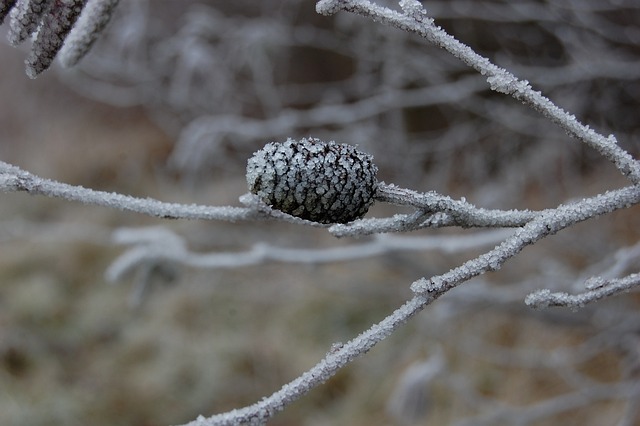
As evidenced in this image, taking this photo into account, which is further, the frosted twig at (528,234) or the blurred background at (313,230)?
the blurred background at (313,230)

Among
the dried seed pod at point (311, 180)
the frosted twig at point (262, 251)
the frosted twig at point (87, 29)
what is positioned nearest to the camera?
the dried seed pod at point (311, 180)

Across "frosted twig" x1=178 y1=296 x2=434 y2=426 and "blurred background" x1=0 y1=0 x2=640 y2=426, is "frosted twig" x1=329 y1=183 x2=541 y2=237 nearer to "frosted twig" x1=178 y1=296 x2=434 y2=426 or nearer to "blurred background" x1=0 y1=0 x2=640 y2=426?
"frosted twig" x1=178 y1=296 x2=434 y2=426

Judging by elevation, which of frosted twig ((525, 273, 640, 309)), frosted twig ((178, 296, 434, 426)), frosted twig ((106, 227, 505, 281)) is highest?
frosted twig ((106, 227, 505, 281))

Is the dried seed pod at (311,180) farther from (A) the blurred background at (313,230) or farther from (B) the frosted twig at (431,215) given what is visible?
(A) the blurred background at (313,230)

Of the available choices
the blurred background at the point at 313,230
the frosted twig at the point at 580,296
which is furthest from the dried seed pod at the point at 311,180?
the blurred background at the point at 313,230

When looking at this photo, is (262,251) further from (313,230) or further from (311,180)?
(313,230)

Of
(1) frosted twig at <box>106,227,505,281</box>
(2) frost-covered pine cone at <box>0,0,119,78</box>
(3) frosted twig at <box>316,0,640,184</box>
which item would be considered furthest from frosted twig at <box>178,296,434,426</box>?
(1) frosted twig at <box>106,227,505,281</box>

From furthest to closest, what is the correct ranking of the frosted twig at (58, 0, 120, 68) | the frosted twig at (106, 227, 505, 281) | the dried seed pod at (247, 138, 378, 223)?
the frosted twig at (106, 227, 505, 281) < the frosted twig at (58, 0, 120, 68) < the dried seed pod at (247, 138, 378, 223)
